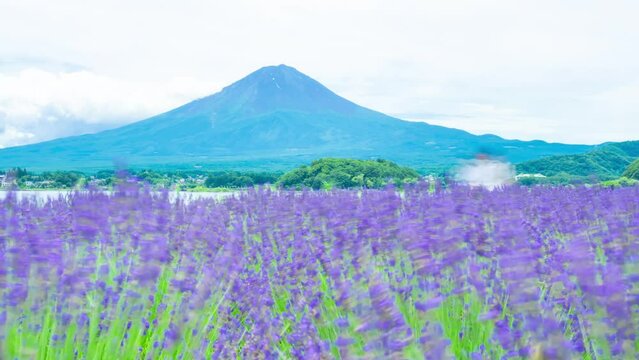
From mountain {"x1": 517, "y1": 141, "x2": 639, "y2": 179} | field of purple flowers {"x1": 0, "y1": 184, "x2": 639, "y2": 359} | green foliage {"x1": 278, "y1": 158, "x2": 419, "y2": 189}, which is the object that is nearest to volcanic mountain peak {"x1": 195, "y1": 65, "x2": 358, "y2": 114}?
mountain {"x1": 517, "y1": 141, "x2": 639, "y2": 179}

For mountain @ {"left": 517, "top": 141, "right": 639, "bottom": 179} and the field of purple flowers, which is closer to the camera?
the field of purple flowers

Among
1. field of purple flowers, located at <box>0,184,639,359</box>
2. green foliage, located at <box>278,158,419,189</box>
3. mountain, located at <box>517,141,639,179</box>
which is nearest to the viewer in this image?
field of purple flowers, located at <box>0,184,639,359</box>

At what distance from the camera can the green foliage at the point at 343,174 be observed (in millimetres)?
12719

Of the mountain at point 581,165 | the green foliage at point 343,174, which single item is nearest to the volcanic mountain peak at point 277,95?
the mountain at point 581,165

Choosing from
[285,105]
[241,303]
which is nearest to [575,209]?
[241,303]

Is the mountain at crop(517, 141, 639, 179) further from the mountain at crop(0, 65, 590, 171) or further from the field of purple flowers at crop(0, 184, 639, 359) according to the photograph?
the mountain at crop(0, 65, 590, 171)

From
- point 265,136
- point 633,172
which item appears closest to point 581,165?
point 633,172

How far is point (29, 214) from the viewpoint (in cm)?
461

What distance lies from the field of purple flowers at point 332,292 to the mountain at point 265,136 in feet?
237

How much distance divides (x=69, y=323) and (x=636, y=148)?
32562 millimetres

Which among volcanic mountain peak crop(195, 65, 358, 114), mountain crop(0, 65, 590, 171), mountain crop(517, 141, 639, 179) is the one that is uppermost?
volcanic mountain peak crop(195, 65, 358, 114)

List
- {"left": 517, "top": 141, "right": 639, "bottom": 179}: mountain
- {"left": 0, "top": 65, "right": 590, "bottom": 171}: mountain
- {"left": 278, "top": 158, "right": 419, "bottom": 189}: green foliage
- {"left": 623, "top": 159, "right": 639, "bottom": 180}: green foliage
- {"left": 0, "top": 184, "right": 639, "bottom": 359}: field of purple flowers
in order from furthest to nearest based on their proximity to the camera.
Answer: {"left": 0, "top": 65, "right": 590, "bottom": 171}: mountain → {"left": 517, "top": 141, "right": 639, "bottom": 179}: mountain → {"left": 623, "top": 159, "right": 639, "bottom": 180}: green foliage → {"left": 278, "top": 158, "right": 419, "bottom": 189}: green foliage → {"left": 0, "top": 184, "right": 639, "bottom": 359}: field of purple flowers

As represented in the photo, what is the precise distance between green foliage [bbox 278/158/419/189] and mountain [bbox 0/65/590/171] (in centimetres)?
6184

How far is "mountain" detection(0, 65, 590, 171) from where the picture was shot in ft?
318
